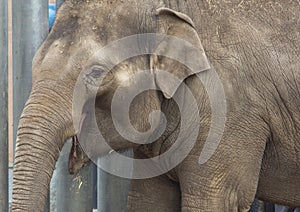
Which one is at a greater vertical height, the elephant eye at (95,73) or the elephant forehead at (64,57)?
the elephant forehead at (64,57)

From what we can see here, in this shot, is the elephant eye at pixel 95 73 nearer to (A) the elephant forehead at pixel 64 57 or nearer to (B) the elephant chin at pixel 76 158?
(A) the elephant forehead at pixel 64 57

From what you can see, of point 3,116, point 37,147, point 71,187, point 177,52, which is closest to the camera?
point 37,147

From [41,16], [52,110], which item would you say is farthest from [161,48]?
[41,16]

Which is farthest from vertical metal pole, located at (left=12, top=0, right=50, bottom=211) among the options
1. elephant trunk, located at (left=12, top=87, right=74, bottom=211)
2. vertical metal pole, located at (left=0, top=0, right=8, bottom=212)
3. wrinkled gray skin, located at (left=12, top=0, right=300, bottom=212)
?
elephant trunk, located at (left=12, top=87, right=74, bottom=211)

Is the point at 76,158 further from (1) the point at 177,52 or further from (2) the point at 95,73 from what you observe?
(1) the point at 177,52

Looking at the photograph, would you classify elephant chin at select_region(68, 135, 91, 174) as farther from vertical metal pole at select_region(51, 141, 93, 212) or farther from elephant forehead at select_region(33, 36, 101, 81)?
vertical metal pole at select_region(51, 141, 93, 212)

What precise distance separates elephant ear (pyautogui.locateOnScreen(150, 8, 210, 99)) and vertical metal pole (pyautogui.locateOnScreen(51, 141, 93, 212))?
1014 mm

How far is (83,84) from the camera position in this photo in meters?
4.92

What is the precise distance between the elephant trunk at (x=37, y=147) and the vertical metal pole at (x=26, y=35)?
99cm

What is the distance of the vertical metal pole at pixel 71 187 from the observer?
5883 mm

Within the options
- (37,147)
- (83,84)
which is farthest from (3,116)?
(37,147)

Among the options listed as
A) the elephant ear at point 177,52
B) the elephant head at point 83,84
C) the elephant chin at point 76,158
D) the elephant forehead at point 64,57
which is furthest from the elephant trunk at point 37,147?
the elephant ear at point 177,52

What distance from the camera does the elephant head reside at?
4.73m

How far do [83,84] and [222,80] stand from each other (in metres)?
0.66
